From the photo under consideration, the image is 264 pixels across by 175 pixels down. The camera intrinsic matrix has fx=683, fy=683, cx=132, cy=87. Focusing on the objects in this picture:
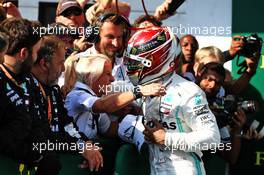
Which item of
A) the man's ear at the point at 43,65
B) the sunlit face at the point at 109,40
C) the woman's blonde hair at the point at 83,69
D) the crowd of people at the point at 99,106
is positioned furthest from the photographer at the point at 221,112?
the man's ear at the point at 43,65

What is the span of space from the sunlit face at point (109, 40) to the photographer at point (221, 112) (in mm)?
925

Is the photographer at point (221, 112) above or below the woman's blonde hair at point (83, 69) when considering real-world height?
below

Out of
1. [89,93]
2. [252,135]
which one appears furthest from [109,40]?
[252,135]

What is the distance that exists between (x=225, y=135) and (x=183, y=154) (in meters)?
1.44

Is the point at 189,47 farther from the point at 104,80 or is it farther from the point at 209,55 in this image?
the point at 104,80

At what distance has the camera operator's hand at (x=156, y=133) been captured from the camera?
450 cm

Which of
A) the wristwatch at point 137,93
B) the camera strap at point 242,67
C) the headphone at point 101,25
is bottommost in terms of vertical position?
the wristwatch at point 137,93

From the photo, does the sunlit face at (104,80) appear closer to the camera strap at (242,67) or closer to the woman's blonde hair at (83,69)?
the woman's blonde hair at (83,69)

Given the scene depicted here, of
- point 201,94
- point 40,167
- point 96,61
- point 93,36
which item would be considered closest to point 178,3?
point 93,36

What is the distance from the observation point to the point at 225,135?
233 inches

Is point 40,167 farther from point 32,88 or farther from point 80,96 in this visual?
point 80,96

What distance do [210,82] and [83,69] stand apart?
153 centimetres

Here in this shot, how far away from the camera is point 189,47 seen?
6.85m

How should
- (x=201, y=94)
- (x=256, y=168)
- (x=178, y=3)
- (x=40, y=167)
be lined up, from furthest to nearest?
(x=256, y=168), (x=178, y=3), (x=201, y=94), (x=40, y=167)
